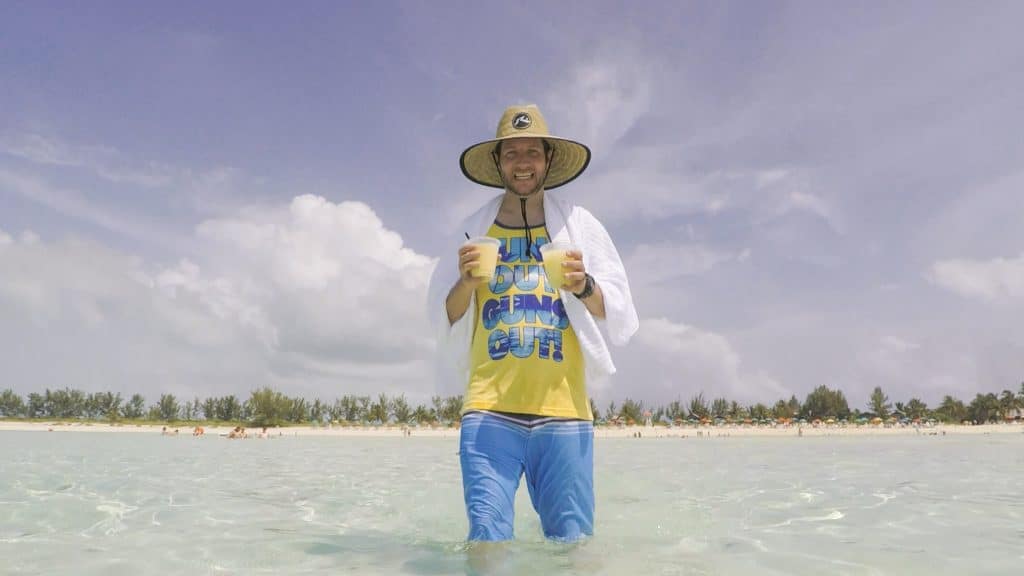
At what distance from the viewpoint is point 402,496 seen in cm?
685

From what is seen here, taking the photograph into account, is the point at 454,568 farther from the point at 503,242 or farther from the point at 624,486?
the point at 624,486

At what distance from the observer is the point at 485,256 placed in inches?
112

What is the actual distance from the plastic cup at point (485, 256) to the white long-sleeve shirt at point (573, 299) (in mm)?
380

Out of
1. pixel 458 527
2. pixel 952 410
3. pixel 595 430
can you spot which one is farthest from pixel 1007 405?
pixel 458 527

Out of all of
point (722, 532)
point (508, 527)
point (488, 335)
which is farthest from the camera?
point (722, 532)

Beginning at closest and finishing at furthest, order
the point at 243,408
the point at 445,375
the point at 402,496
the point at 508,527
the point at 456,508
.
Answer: the point at 508,527
the point at 445,375
the point at 456,508
the point at 402,496
the point at 243,408

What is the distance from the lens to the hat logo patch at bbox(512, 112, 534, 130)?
3.18 metres

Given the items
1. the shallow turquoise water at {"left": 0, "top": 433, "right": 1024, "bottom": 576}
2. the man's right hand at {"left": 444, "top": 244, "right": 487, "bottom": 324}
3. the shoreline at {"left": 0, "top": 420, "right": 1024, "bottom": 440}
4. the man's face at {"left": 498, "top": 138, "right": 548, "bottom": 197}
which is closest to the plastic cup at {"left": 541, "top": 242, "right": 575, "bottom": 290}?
the man's right hand at {"left": 444, "top": 244, "right": 487, "bottom": 324}

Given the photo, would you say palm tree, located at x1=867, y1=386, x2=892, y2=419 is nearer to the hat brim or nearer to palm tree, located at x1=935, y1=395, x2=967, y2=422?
palm tree, located at x1=935, y1=395, x2=967, y2=422

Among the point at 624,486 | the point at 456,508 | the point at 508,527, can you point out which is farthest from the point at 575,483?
the point at 624,486

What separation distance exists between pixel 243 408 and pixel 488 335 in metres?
52.0

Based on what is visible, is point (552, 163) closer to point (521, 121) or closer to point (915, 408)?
point (521, 121)

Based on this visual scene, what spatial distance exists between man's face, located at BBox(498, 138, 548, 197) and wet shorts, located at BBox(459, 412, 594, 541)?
1.17 m

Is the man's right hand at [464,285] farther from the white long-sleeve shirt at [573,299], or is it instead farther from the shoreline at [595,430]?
the shoreline at [595,430]
